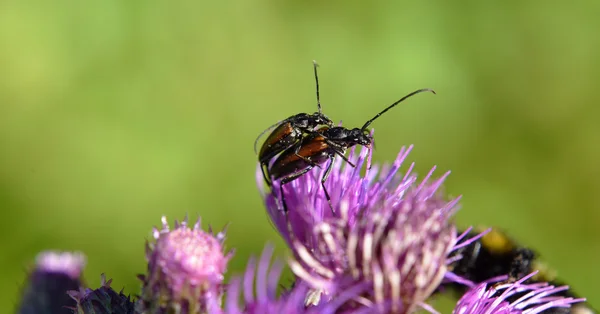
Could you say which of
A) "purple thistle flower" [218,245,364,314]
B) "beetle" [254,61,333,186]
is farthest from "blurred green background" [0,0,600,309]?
"purple thistle flower" [218,245,364,314]

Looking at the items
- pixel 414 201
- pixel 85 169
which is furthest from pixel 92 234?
pixel 414 201

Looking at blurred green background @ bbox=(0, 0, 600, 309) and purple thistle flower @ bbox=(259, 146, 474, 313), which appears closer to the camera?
purple thistle flower @ bbox=(259, 146, 474, 313)

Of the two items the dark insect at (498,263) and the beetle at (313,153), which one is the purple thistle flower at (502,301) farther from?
the beetle at (313,153)

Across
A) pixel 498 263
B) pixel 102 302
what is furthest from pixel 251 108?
pixel 102 302

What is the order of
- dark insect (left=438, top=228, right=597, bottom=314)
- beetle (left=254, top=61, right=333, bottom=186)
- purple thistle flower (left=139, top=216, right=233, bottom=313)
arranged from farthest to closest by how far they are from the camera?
dark insect (left=438, top=228, right=597, bottom=314) → beetle (left=254, top=61, right=333, bottom=186) → purple thistle flower (left=139, top=216, right=233, bottom=313)

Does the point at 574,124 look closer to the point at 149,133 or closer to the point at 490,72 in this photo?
the point at 490,72

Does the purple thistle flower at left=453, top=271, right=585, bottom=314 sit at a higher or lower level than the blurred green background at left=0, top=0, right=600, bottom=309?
lower

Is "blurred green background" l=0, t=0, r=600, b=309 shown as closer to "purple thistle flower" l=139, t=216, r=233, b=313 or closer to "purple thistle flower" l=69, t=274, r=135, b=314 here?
"purple thistle flower" l=69, t=274, r=135, b=314

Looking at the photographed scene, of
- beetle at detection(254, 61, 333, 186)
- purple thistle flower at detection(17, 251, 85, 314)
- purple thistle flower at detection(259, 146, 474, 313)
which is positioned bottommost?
purple thistle flower at detection(259, 146, 474, 313)
